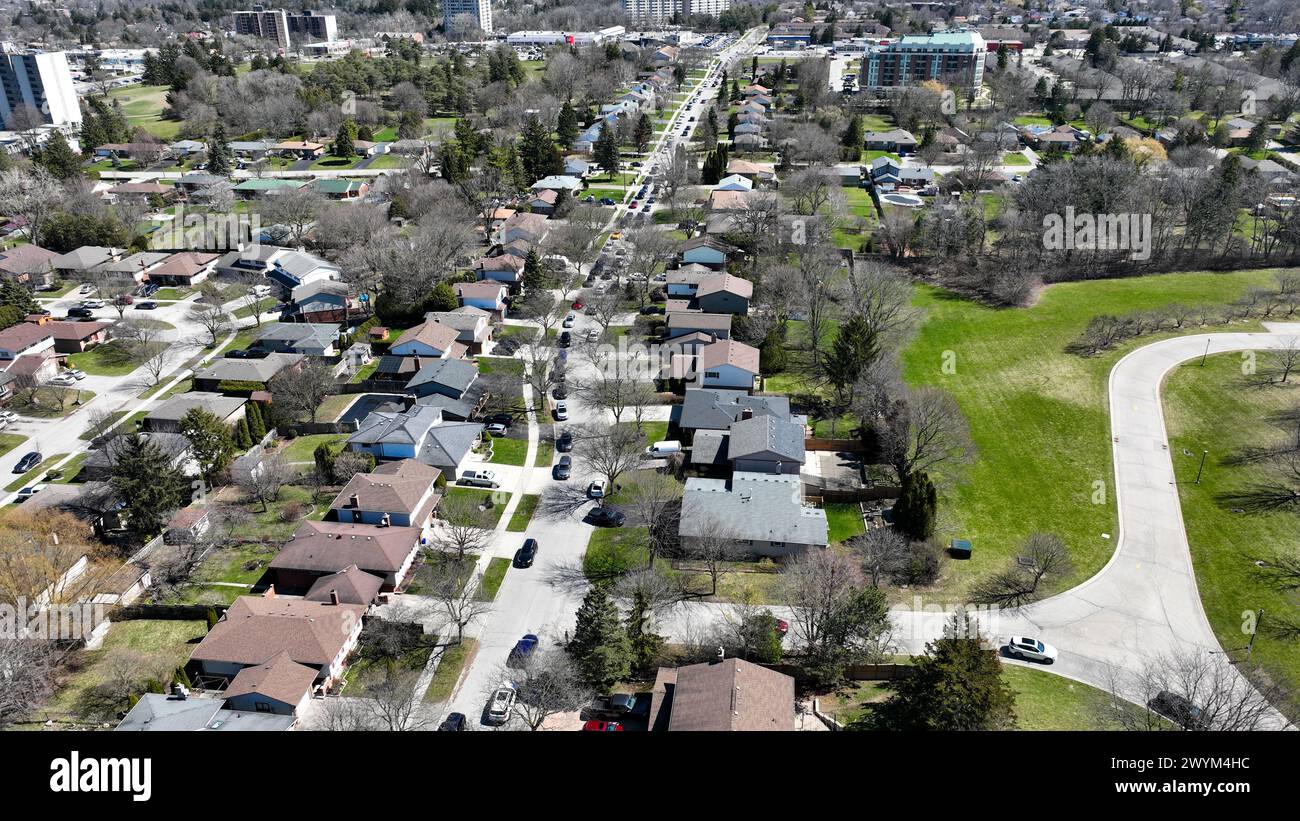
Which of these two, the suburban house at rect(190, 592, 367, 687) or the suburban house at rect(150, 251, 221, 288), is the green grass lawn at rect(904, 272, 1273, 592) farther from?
the suburban house at rect(150, 251, 221, 288)

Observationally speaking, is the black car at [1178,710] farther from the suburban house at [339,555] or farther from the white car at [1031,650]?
the suburban house at [339,555]

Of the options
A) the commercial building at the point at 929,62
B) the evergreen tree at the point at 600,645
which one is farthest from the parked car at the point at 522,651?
the commercial building at the point at 929,62

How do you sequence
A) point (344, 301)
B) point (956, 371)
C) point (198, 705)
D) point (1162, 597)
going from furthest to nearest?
point (344, 301)
point (956, 371)
point (1162, 597)
point (198, 705)

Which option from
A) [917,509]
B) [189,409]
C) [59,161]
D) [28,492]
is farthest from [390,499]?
[59,161]

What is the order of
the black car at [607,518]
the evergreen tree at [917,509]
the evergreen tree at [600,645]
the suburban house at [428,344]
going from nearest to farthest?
the evergreen tree at [600,645], the evergreen tree at [917,509], the black car at [607,518], the suburban house at [428,344]

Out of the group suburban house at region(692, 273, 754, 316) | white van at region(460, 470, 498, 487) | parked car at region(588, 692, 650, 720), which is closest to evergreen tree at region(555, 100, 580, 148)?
suburban house at region(692, 273, 754, 316)

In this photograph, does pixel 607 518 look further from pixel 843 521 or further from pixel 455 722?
pixel 455 722
